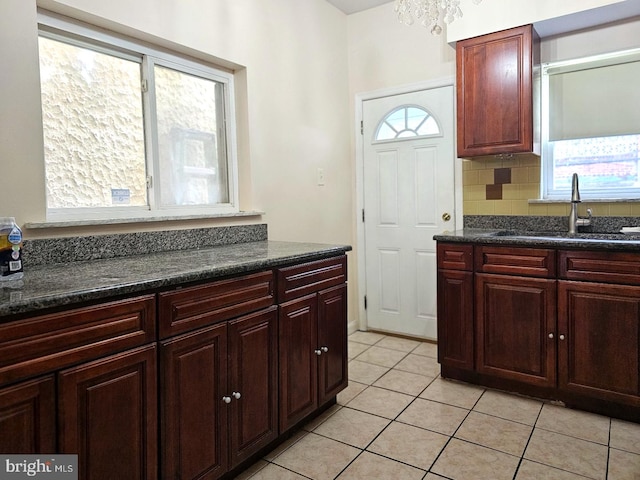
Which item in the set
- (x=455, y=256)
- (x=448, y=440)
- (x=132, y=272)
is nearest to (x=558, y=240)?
(x=455, y=256)

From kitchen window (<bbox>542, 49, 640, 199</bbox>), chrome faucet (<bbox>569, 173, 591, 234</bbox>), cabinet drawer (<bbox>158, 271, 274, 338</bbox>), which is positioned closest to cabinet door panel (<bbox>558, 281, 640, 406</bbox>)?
chrome faucet (<bbox>569, 173, 591, 234</bbox>)

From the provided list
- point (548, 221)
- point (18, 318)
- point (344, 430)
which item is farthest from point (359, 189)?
point (18, 318)

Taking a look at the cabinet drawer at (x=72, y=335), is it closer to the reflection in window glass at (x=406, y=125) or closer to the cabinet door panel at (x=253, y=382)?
the cabinet door panel at (x=253, y=382)

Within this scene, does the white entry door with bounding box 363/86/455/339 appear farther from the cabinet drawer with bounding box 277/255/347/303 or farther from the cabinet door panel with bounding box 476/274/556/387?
the cabinet drawer with bounding box 277/255/347/303

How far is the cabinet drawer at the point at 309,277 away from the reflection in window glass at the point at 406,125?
1572mm

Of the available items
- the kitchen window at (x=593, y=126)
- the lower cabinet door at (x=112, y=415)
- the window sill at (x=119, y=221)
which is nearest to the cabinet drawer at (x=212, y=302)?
the lower cabinet door at (x=112, y=415)

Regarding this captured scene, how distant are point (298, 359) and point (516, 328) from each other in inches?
50.4

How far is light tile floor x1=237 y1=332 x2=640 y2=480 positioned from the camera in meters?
1.89

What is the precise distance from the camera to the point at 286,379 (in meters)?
2.05

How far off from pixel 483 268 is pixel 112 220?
6.57ft

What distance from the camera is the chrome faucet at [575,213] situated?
2771mm

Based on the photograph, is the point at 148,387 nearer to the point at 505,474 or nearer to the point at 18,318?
the point at 18,318

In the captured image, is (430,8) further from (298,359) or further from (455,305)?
(298,359)

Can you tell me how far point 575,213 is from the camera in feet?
9.20
